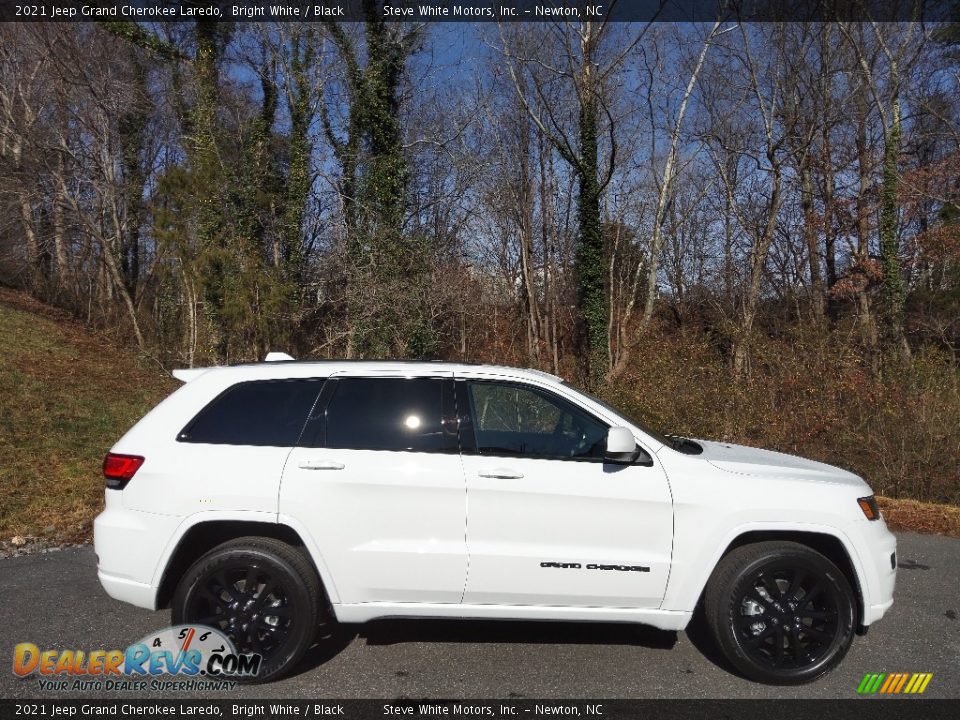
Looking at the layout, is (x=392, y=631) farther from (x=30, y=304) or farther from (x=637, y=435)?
(x=30, y=304)

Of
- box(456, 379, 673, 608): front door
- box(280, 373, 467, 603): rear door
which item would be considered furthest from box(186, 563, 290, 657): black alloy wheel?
box(456, 379, 673, 608): front door

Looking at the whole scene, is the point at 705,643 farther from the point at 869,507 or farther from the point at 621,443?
the point at 621,443

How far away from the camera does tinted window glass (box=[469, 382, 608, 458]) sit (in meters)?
3.95

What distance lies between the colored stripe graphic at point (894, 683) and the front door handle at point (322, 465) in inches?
123

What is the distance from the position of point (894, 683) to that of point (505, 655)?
220cm

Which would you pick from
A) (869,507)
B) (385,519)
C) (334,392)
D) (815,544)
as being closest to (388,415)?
(334,392)

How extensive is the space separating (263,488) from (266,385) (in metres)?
0.65

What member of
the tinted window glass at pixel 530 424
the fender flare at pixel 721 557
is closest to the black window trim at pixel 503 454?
the tinted window glass at pixel 530 424

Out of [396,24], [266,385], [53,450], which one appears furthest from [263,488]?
[396,24]

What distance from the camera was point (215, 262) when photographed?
1486cm

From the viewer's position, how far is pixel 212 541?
3.97 meters

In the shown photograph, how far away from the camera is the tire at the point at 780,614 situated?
372 cm

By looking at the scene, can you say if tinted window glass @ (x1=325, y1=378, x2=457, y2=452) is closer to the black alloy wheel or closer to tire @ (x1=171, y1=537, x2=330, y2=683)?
tire @ (x1=171, y1=537, x2=330, y2=683)

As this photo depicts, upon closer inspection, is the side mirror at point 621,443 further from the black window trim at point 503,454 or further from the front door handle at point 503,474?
the front door handle at point 503,474
